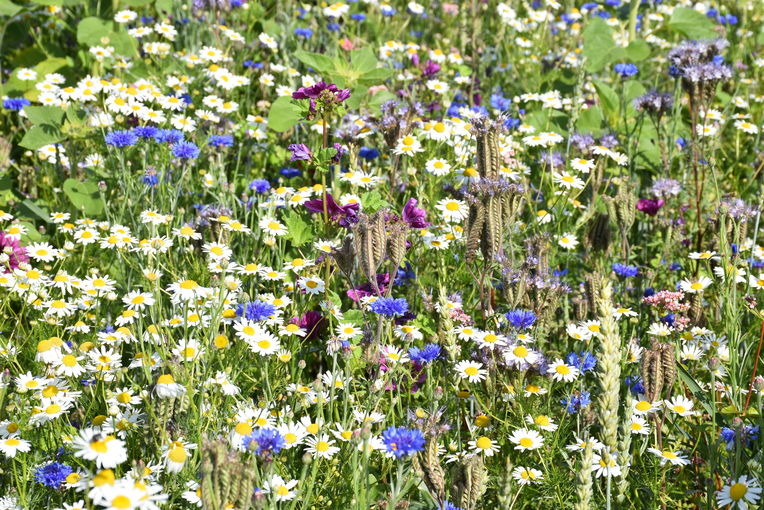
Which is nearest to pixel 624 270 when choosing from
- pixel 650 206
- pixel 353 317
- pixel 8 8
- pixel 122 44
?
pixel 650 206

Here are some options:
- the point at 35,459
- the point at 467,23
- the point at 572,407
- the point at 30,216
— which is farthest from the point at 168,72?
the point at 572,407

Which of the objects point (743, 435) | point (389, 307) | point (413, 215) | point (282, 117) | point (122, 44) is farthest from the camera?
point (122, 44)

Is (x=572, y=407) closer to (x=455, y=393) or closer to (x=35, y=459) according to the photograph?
(x=455, y=393)

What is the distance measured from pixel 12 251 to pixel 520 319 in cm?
202

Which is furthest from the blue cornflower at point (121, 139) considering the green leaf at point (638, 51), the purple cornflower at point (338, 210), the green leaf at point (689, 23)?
the green leaf at point (689, 23)

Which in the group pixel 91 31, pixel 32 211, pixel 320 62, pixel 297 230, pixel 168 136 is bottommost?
pixel 32 211

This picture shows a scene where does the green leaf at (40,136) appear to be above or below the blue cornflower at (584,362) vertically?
above

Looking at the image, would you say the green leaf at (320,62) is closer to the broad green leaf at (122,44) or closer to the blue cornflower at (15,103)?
the broad green leaf at (122,44)

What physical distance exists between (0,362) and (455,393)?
1519mm

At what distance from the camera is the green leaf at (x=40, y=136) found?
13.6ft

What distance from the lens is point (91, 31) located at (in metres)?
5.07

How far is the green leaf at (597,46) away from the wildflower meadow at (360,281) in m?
0.02

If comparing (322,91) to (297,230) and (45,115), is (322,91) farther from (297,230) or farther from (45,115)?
(45,115)

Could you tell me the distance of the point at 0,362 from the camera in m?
2.87
